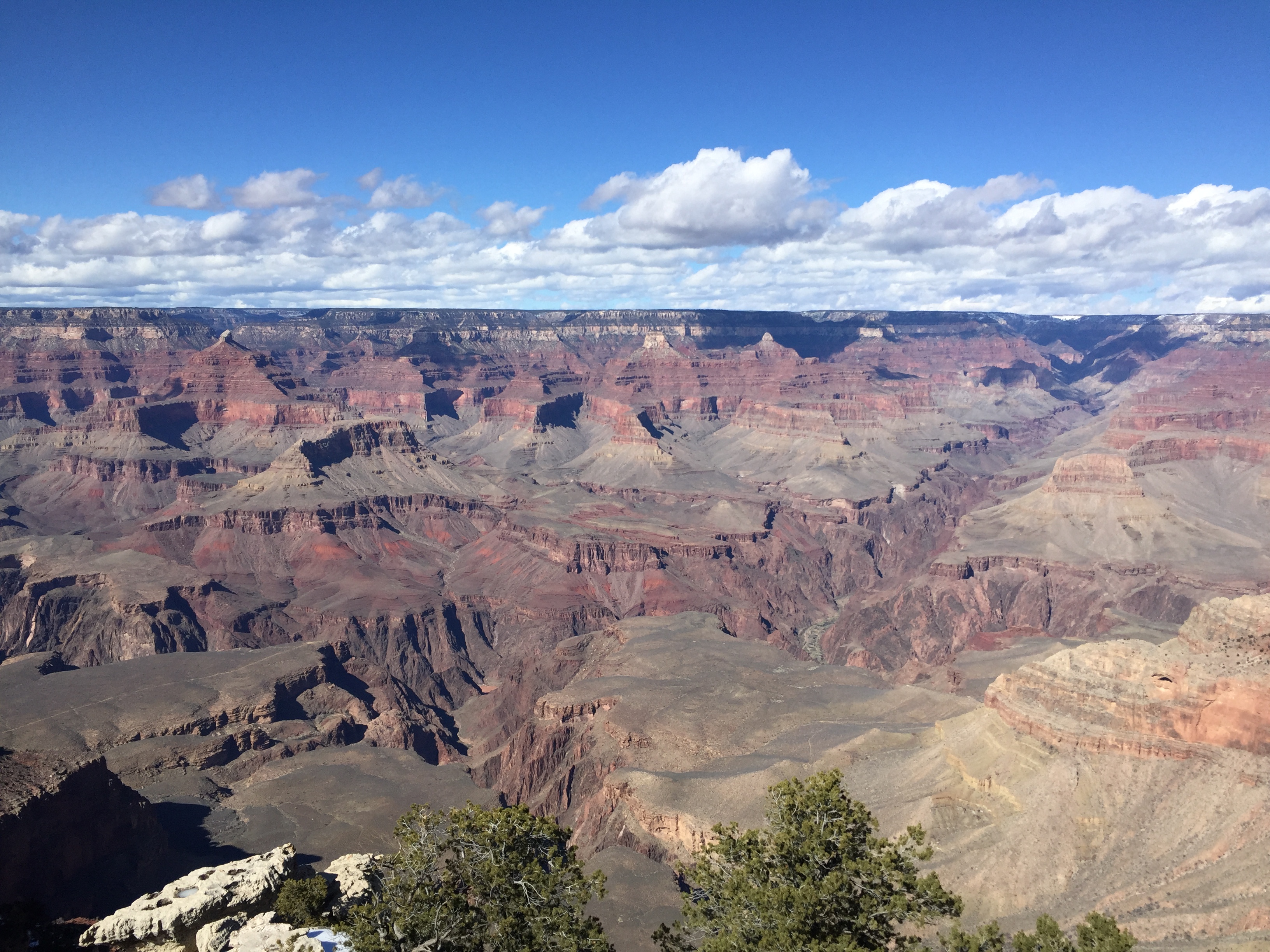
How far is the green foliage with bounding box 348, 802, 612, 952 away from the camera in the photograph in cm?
3003

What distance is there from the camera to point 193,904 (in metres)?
38.3

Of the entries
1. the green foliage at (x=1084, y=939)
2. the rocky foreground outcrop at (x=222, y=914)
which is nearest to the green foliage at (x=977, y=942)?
the green foliage at (x=1084, y=939)

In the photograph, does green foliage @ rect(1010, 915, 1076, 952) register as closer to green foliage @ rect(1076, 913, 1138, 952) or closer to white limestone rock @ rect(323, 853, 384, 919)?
green foliage @ rect(1076, 913, 1138, 952)

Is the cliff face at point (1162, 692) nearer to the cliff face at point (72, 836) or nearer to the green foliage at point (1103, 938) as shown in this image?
the green foliage at point (1103, 938)

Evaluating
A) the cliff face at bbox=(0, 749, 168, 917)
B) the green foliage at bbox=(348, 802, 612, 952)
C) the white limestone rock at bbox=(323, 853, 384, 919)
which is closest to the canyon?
the cliff face at bbox=(0, 749, 168, 917)

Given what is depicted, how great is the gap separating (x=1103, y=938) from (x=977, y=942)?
13.9 ft

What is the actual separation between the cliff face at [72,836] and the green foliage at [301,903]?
27.3 meters

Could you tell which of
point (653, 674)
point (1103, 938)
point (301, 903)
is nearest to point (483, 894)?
point (301, 903)

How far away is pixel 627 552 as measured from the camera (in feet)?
518

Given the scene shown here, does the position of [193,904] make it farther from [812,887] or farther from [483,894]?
[812,887]

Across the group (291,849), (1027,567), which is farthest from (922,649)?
(291,849)

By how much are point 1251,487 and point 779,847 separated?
206589 mm

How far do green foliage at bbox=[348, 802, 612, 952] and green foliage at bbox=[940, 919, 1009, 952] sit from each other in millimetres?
12131

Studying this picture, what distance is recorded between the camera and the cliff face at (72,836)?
57.8m
